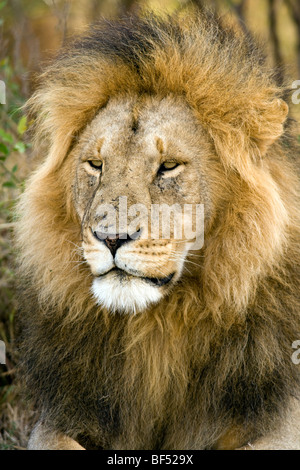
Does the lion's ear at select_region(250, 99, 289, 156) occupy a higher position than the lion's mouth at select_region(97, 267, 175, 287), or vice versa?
the lion's ear at select_region(250, 99, 289, 156)

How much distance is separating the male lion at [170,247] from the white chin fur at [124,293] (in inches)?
0.5

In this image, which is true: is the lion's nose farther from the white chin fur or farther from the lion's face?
the white chin fur

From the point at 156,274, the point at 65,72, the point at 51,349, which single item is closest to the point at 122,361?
the point at 51,349

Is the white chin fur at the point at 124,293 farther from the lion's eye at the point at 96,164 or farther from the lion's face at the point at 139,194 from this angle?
the lion's eye at the point at 96,164

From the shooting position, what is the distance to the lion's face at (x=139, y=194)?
304 centimetres

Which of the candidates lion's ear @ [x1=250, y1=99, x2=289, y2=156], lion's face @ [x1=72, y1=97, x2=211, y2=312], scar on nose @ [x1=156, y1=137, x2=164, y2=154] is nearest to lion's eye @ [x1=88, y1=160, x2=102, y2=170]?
lion's face @ [x1=72, y1=97, x2=211, y2=312]

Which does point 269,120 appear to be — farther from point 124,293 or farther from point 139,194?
point 124,293

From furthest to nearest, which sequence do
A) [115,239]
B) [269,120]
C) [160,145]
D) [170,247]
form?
[269,120] → [160,145] → [170,247] → [115,239]

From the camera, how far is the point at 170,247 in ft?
10.4

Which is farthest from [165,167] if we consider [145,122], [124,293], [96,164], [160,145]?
[124,293]

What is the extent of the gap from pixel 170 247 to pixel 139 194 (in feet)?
0.92

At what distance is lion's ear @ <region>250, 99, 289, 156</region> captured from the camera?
3340 mm

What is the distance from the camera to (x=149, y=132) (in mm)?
3293

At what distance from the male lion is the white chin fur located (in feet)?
0.04
